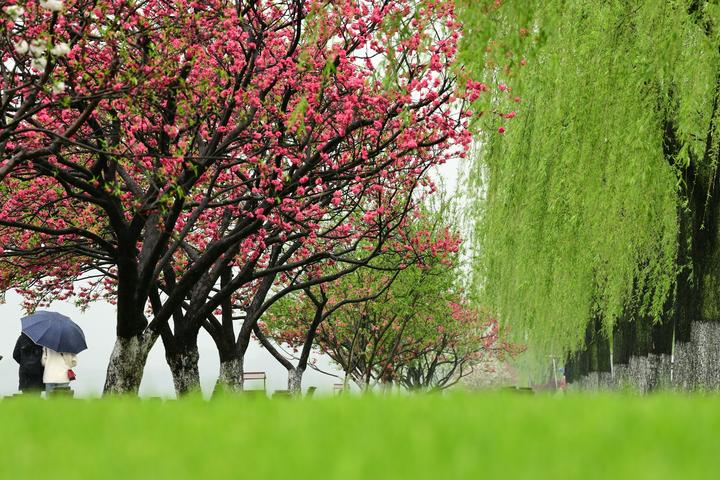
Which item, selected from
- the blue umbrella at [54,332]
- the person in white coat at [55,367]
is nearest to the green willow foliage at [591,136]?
the blue umbrella at [54,332]

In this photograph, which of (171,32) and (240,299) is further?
(240,299)

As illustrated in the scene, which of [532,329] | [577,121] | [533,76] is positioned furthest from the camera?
[532,329]

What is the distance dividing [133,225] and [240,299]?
1242 centimetres

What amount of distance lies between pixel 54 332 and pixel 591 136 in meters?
11.8

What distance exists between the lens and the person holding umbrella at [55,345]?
18.8 metres

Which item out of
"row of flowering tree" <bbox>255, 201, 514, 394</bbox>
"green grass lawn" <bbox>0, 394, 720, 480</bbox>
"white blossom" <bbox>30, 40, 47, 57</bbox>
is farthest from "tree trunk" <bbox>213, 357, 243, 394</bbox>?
"green grass lawn" <bbox>0, 394, 720, 480</bbox>

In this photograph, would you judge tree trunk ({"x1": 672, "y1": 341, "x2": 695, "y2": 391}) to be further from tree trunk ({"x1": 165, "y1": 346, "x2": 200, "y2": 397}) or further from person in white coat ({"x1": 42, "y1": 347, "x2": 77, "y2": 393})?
person in white coat ({"x1": 42, "y1": 347, "x2": 77, "y2": 393})

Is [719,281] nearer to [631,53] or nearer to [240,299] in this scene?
[631,53]

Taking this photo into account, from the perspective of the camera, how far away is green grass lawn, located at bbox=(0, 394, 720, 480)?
3.37 metres

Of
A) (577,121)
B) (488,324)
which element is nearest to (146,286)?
(577,121)

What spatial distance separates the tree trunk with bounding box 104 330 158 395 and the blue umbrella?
104 inches

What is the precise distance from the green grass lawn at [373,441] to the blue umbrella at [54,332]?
14.3 m

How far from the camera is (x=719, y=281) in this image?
49.2 ft

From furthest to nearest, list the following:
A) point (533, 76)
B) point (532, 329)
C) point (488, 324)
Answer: point (488, 324) → point (532, 329) → point (533, 76)
